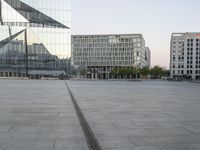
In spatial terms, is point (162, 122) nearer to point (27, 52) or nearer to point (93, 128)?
point (93, 128)

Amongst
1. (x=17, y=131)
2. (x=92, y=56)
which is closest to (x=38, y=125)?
(x=17, y=131)

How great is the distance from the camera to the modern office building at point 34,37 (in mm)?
80125

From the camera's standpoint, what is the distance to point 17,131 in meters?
6.70

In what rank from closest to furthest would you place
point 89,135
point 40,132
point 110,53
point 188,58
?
point 89,135 → point 40,132 → point 110,53 → point 188,58

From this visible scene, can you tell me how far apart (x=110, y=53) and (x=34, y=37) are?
80.1 meters

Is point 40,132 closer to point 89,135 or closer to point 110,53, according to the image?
point 89,135

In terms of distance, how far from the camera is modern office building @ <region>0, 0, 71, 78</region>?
80125 millimetres

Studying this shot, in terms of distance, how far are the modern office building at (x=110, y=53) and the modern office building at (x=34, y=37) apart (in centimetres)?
6974

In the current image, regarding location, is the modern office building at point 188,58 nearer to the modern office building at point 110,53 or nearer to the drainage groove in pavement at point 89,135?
the modern office building at point 110,53

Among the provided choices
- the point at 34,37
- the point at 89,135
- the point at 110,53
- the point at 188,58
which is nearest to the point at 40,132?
the point at 89,135

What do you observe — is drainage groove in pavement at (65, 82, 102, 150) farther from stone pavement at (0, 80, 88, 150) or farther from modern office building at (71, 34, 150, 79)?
modern office building at (71, 34, 150, 79)

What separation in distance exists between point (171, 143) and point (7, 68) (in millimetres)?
80646

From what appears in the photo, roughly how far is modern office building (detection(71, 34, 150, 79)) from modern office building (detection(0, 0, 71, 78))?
69.7m

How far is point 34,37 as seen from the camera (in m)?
82.5
